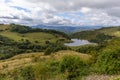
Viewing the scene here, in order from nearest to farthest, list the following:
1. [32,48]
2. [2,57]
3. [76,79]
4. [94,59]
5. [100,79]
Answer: [100,79] → [76,79] → [94,59] → [2,57] → [32,48]

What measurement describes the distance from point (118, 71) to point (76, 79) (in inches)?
185

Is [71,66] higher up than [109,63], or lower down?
lower down

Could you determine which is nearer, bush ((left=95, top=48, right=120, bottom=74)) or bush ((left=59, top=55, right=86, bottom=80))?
bush ((left=95, top=48, right=120, bottom=74))

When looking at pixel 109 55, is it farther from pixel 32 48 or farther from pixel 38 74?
pixel 32 48

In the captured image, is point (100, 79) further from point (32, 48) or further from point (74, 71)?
point (32, 48)

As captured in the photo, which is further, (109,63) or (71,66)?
(71,66)

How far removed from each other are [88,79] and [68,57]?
603 centimetres

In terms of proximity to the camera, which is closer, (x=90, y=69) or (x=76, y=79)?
(x=76, y=79)

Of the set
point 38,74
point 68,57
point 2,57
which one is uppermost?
point 68,57

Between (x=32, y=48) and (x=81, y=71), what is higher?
(x=81, y=71)

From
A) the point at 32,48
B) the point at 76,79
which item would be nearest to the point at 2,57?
the point at 32,48

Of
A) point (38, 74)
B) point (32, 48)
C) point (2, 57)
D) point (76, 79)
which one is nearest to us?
point (76, 79)

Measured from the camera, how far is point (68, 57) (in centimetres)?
2964

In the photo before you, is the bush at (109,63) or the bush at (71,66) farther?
the bush at (71,66)
